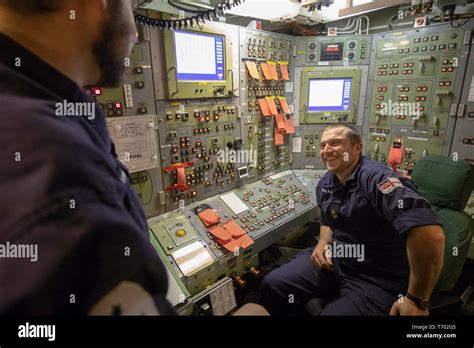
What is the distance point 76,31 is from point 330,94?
8.76ft

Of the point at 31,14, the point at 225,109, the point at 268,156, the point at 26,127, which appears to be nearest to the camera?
the point at 26,127

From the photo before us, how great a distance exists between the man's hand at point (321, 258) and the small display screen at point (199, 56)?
1.50m

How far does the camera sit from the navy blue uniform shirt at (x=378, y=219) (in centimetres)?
126

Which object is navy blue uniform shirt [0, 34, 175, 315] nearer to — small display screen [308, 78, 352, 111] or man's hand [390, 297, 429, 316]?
man's hand [390, 297, 429, 316]

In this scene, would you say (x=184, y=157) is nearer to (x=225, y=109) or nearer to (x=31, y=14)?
(x=225, y=109)

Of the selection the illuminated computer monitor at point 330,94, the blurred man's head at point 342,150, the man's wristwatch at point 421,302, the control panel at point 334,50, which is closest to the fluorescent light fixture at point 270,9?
the control panel at point 334,50

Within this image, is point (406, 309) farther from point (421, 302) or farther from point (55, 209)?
point (55, 209)

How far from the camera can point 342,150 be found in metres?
1.66

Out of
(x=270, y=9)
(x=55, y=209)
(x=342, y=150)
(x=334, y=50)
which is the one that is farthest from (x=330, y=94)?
(x=55, y=209)

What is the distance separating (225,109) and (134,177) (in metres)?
0.94

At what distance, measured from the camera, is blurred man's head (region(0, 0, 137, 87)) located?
1.56 ft

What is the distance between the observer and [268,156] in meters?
2.69

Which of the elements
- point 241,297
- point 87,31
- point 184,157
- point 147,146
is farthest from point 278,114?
point 87,31

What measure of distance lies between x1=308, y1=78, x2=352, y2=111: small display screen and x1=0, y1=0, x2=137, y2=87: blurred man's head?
8.01ft
